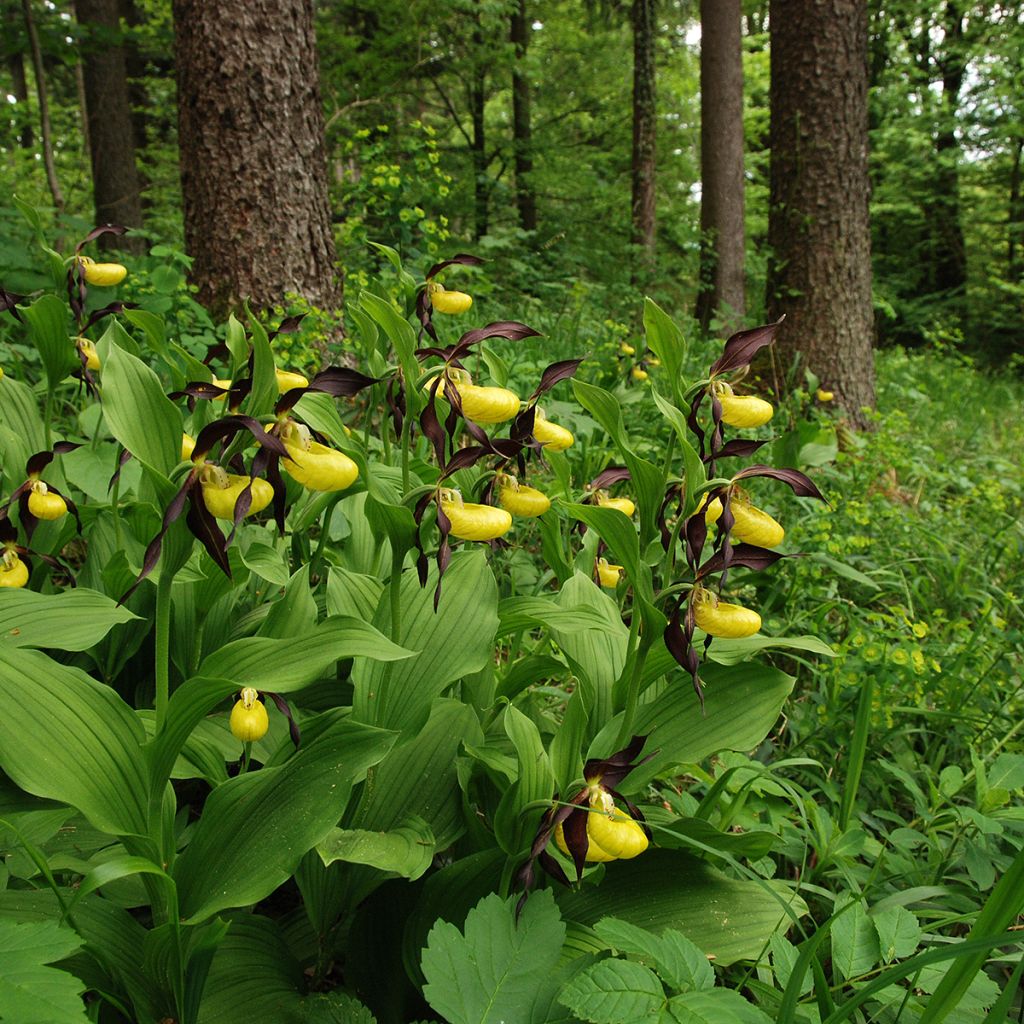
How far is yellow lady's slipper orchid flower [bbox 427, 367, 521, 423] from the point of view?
135cm

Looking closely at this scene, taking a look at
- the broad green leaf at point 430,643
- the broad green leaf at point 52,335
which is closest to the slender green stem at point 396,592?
the broad green leaf at point 430,643

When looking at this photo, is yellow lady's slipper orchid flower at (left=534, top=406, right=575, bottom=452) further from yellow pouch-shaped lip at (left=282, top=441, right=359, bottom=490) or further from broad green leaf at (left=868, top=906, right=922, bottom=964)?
broad green leaf at (left=868, top=906, right=922, bottom=964)

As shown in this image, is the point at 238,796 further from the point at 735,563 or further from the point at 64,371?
the point at 64,371

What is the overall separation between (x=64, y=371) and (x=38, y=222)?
0.46 meters

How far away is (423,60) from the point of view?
688 cm

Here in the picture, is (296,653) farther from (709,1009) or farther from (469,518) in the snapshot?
(709,1009)

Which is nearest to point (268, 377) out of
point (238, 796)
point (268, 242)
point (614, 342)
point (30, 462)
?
point (238, 796)

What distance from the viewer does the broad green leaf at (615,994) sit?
0.90 metres

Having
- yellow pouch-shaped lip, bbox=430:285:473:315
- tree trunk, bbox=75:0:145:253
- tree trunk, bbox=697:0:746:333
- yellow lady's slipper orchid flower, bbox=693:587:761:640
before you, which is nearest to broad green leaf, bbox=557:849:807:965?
yellow lady's slipper orchid flower, bbox=693:587:761:640

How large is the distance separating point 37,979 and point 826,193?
191 inches

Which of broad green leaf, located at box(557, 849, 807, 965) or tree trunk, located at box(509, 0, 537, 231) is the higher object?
tree trunk, located at box(509, 0, 537, 231)

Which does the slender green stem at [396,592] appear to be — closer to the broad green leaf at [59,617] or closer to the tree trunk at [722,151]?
the broad green leaf at [59,617]

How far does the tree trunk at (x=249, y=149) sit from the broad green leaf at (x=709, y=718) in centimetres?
285

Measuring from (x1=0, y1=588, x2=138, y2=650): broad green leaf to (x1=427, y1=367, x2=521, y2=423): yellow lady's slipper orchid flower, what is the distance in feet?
2.15
